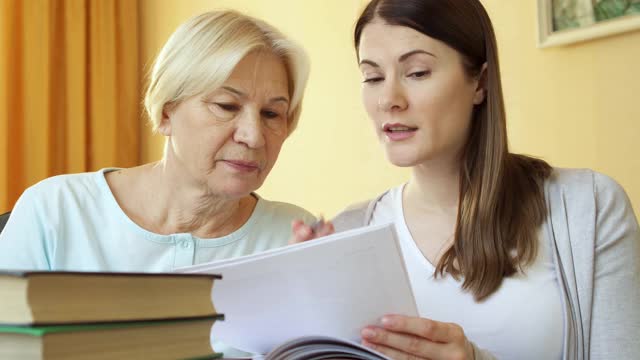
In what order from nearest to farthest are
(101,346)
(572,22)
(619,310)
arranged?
(101,346), (619,310), (572,22)

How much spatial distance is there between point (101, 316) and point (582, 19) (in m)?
1.90

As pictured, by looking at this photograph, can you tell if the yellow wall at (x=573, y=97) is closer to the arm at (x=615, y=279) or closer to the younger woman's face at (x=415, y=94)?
the arm at (x=615, y=279)

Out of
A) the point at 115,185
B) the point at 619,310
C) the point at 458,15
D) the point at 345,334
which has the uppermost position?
the point at 458,15

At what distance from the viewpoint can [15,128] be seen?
312 centimetres

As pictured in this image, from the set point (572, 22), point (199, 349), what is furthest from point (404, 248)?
point (572, 22)

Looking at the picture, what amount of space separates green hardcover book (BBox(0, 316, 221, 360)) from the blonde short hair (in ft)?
2.36

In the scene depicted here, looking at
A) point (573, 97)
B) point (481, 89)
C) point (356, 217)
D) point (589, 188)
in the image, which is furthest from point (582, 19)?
point (356, 217)

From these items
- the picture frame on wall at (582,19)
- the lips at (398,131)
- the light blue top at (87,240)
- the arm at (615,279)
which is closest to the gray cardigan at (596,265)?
the arm at (615,279)

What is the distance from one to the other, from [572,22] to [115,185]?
1454mm

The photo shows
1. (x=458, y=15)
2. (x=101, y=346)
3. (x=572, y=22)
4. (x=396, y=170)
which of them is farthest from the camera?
(x=396, y=170)

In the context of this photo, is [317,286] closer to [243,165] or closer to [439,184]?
[243,165]

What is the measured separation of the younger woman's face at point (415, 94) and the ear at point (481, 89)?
7cm

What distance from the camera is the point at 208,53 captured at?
125 cm

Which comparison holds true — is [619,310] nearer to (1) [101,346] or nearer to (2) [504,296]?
(2) [504,296]
